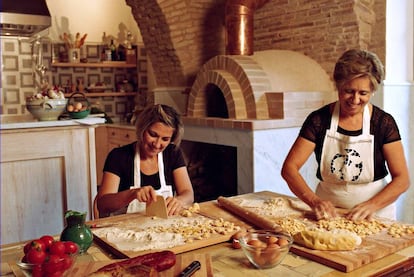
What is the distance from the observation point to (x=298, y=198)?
2.07 meters

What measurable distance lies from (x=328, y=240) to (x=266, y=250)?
0.25 meters

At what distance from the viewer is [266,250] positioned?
1260 mm

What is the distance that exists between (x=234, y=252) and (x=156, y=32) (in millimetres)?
3943

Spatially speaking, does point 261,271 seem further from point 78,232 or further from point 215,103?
point 215,103

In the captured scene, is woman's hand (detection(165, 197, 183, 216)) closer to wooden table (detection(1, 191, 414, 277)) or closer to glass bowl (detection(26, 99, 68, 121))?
wooden table (detection(1, 191, 414, 277))

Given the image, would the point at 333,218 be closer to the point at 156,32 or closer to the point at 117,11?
the point at 156,32

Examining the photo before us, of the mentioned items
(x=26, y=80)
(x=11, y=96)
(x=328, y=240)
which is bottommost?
(x=328, y=240)

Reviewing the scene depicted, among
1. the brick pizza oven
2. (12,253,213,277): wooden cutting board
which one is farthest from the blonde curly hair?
the brick pizza oven

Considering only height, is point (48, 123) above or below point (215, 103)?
below

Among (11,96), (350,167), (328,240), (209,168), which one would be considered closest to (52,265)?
(328,240)

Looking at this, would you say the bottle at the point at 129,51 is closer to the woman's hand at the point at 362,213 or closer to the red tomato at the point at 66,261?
the woman's hand at the point at 362,213

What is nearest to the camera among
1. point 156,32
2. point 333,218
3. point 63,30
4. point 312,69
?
point 333,218

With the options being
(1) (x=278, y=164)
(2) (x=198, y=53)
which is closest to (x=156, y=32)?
(2) (x=198, y=53)

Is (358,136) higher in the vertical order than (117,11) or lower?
lower
